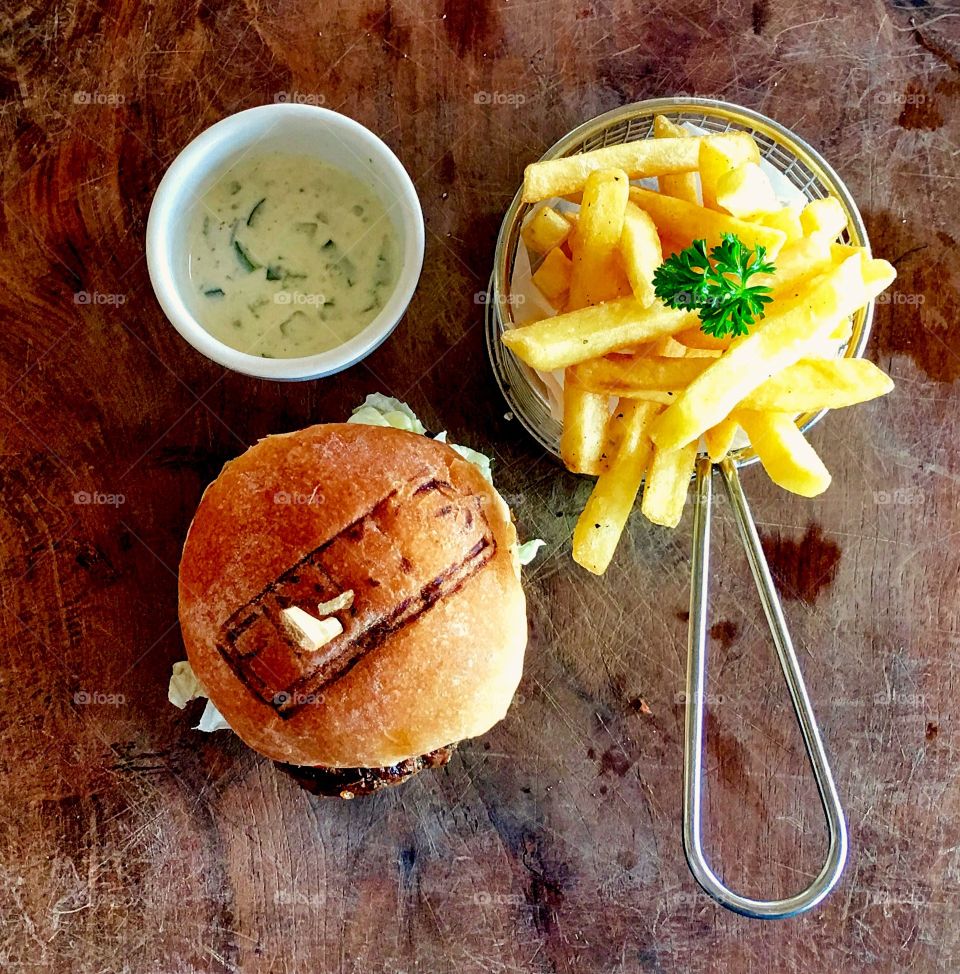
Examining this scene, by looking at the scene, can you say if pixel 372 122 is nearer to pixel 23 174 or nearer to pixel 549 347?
pixel 23 174

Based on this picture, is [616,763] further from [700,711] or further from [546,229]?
[546,229]

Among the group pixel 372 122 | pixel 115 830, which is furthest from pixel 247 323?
pixel 115 830

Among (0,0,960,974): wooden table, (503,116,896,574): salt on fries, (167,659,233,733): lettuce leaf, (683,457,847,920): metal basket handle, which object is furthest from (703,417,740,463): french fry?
(167,659,233,733): lettuce leaf

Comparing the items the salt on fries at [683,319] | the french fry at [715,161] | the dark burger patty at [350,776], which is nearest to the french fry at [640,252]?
the salt on fries at [683,319]

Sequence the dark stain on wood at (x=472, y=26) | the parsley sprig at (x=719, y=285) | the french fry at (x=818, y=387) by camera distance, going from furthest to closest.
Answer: the dark stain on wood at (x=472, y=26)
the french fry at (x=818, y=387)
the parsley sprig at (x=719, y=285)

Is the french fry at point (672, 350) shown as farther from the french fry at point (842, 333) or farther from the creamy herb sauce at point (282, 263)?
the creamy herb sauce at point (282, 263)

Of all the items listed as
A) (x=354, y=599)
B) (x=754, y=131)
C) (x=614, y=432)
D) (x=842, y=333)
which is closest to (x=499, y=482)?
(x=614, y=432)
